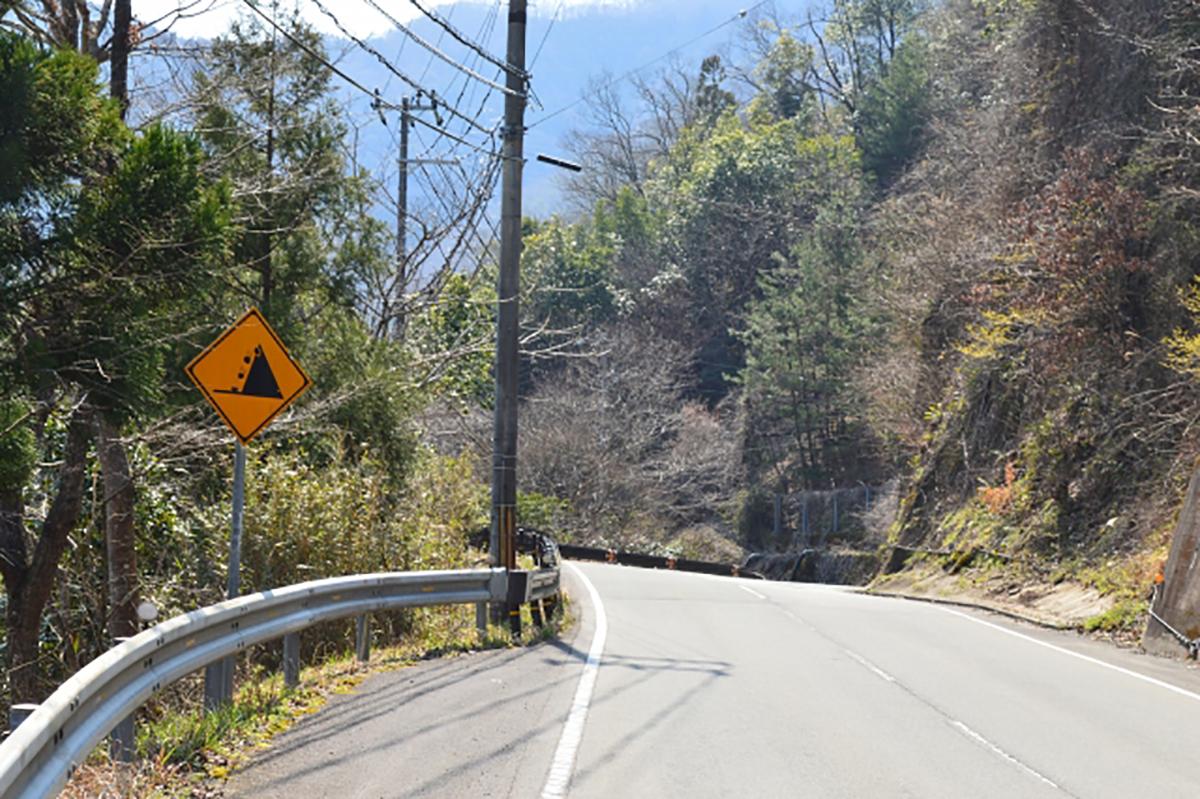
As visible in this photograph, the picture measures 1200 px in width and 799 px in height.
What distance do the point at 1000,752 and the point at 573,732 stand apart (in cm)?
306

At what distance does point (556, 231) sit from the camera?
69.4m

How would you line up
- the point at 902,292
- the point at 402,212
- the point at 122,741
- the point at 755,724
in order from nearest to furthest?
the point at 122,741, the point at 755,724, the point at 402,212, the point at 902,292

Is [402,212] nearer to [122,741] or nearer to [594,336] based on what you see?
[122,741]

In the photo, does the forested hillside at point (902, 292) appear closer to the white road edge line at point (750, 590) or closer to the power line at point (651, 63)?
the power line at point (651, 63)

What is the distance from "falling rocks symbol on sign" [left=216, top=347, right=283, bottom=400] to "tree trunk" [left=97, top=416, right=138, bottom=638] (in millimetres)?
3239

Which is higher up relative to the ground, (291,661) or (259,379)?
(259,379)

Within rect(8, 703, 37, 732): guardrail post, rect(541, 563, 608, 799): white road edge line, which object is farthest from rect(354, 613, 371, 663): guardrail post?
rect(8, 703, 37, 732): guardrail post

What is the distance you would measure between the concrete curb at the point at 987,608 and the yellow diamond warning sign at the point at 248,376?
44.4 feet

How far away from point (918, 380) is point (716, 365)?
28018 mm

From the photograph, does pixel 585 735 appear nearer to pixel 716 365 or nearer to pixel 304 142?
pixel 304 142

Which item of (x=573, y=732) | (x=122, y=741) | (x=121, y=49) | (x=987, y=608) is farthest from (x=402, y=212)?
(x=122, y=741)

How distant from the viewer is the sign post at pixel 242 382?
395 inches

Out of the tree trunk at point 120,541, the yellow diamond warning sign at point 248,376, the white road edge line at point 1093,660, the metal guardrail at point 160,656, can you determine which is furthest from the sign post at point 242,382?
the white road edge line at point 1093,660

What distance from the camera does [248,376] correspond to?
1027 centimetres
